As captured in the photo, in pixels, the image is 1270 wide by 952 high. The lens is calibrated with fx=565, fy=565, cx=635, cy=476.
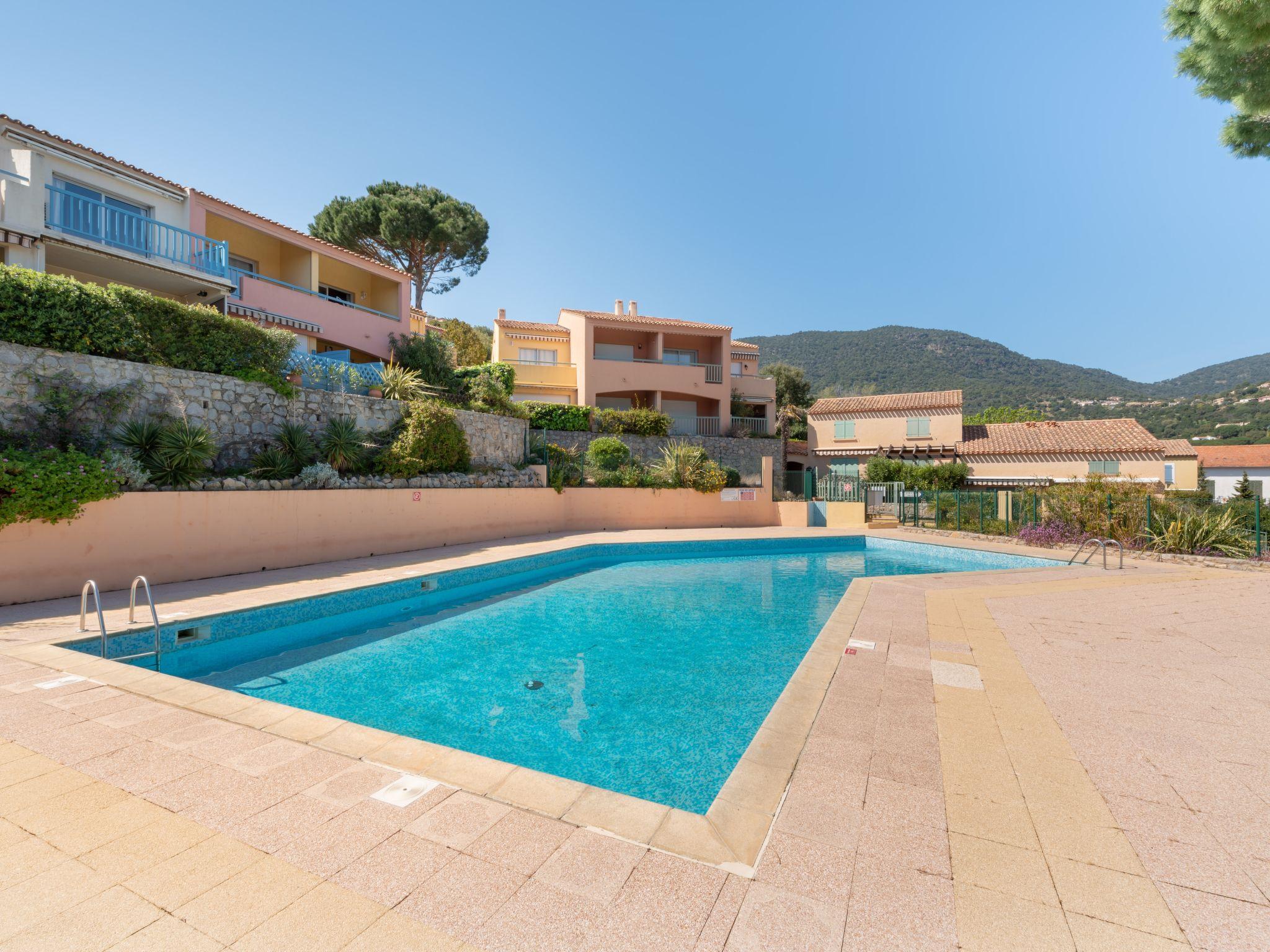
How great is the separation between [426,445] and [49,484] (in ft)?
22.3

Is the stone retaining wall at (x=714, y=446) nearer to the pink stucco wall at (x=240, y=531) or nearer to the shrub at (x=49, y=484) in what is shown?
the pink stucco wall at (x=240, y=531)

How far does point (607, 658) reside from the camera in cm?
689

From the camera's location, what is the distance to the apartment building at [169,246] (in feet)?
40.6

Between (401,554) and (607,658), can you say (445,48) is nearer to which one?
(401,554)

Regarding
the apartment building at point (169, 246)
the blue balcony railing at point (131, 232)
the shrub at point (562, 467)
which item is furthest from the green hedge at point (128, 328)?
the shrub at point (562, 467)

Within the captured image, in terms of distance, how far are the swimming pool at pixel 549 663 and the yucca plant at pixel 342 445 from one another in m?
4.10

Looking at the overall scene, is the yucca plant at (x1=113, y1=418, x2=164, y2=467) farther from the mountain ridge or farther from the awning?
the mountain ridge

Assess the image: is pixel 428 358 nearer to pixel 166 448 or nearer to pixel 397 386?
pixel 397 386

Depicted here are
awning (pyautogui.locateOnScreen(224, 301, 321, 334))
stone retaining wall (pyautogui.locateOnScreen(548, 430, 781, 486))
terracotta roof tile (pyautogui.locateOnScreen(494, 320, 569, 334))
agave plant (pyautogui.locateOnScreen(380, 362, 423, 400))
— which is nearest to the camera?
agave plant (pyautogui.locateOnScreen(380, 362, 423, 400))

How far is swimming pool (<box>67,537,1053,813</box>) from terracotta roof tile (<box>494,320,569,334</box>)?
61.9 ft

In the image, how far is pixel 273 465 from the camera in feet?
36.5

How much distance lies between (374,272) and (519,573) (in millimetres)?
13501

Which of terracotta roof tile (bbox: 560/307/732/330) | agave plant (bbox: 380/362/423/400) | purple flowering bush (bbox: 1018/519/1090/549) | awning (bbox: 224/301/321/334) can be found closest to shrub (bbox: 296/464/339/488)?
agave plant (bbox: 380/362/423/400)

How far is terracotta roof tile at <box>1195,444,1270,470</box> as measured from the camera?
38688 millimetres
